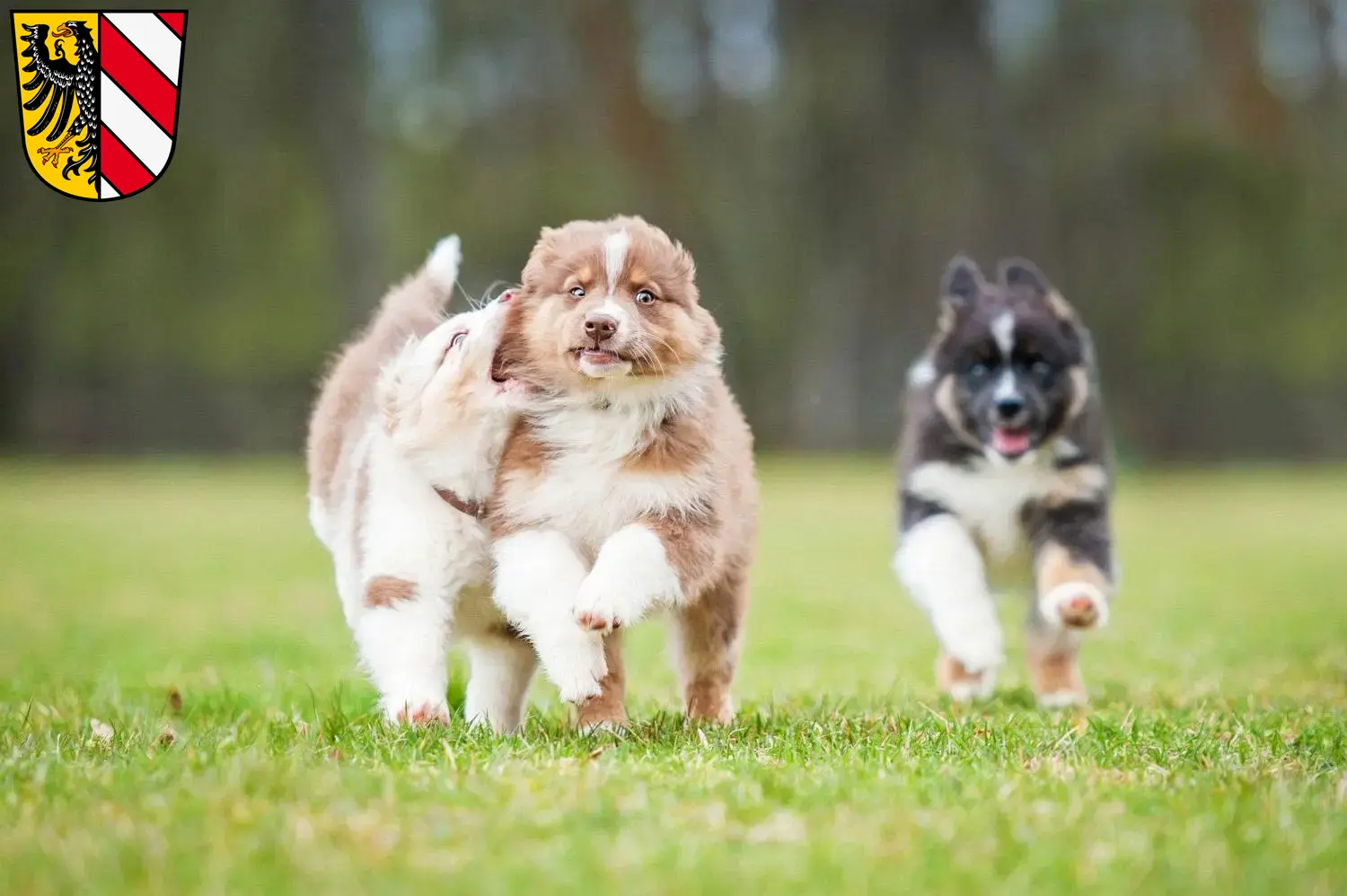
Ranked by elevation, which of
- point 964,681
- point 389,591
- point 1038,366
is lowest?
point 964,681

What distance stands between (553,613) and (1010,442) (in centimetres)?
241

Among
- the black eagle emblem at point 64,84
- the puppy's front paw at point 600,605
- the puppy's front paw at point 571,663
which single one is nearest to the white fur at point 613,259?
the puppy's front paw at point 600,605

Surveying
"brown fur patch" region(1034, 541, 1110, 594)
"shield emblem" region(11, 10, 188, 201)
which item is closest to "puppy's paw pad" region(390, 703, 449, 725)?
"brown fur patch" region(1034, 541, 1110, 594)

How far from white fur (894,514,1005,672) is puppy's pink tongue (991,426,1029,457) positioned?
1.05 ft

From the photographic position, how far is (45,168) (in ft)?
20.4

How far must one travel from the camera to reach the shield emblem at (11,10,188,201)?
5992 millimetres

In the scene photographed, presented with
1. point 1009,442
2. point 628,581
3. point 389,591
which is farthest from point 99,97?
point 1009,442

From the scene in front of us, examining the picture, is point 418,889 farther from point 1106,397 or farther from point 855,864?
point 1106,397

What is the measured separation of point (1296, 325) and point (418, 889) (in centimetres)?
2880

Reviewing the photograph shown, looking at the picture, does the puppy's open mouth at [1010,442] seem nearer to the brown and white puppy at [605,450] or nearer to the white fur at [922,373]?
the white fur at [922,373]

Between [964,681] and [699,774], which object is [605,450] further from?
[964,681]

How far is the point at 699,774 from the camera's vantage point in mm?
3326

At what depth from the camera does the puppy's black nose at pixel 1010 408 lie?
18.8 feet

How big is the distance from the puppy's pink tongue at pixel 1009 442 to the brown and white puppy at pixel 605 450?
1.66 metres
